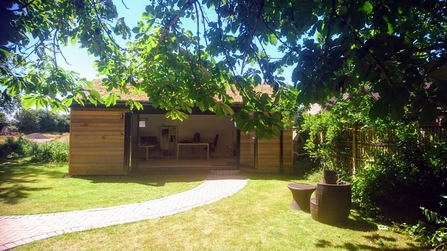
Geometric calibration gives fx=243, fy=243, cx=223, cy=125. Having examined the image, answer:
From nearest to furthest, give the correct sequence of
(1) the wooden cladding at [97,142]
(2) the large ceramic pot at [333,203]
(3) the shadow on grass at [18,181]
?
(2) the large ceramic pot at [333,203] < (3) the shadow on grass at [18,181] < (1) the wooden cladding at [97,142]

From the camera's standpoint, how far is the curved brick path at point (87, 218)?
12.6 feet

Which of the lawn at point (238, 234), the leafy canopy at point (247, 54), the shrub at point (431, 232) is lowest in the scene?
the lawn at point (238, 234)

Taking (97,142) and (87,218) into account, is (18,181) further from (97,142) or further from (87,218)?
(87,218)

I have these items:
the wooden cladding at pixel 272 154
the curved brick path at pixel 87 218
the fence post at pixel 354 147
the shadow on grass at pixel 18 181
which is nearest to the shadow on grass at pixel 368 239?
the fence post at pixel 354 147

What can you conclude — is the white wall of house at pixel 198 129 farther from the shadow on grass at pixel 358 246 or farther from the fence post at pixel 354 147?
the shadow on grass at pixel 358 246

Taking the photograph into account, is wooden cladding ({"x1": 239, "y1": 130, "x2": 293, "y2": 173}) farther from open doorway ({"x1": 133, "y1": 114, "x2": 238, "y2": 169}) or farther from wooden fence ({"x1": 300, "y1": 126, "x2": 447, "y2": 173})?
open doorway ({"x1": 133, "y1": 114, "x2": 238, "y2": 169})

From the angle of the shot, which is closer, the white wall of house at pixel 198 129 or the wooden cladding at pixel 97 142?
the wooden cladding at pixel 97 142

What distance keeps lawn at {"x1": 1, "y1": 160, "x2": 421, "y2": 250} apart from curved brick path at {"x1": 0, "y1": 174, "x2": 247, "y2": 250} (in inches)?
10.4

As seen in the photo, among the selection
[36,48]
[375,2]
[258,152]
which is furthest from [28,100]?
[258,152]

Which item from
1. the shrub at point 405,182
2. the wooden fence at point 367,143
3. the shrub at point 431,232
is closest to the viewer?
the shrub at point 431,232

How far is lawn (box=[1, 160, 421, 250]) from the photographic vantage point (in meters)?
3.54

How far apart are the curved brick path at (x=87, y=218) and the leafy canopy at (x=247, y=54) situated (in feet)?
8.51

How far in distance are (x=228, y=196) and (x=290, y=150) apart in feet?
15.4

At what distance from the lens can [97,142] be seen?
9242 millimetres
